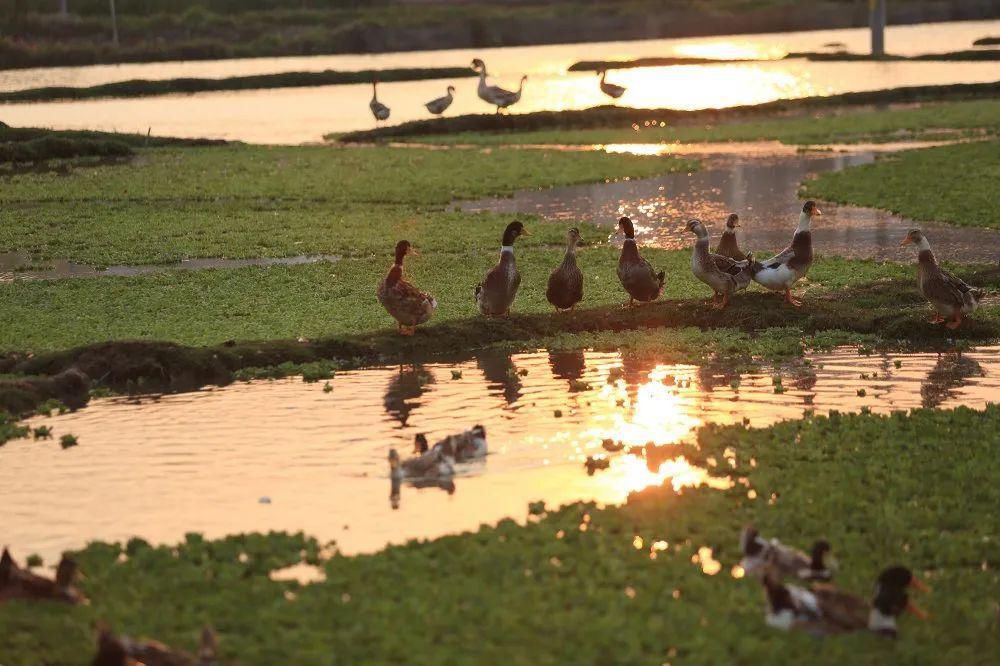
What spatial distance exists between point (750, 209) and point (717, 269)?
1415cm

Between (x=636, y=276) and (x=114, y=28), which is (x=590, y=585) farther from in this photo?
(x=114, y=28)

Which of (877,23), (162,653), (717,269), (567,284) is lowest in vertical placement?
(162,653)

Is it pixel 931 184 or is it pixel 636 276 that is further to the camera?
pixel 931 184

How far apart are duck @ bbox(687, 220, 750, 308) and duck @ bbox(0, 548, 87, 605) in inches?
452

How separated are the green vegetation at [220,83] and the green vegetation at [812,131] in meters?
24.4

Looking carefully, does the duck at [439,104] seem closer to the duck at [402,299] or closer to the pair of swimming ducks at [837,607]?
the duck at [402,299]

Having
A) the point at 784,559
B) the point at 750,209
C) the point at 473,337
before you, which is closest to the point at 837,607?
the point at 784,559

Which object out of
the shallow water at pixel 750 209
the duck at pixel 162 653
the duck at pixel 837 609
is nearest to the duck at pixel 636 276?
the shallow water at pixel 750 209

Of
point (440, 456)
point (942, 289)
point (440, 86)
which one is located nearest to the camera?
point (440, 456)

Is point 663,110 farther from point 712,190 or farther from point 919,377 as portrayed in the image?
point 919,377

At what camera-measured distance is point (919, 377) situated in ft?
62.1

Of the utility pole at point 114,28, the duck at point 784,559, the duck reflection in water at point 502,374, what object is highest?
the utility pole at point 114,28

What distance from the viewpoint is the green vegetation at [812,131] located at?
52344 millimetres

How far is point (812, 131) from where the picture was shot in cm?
5475
